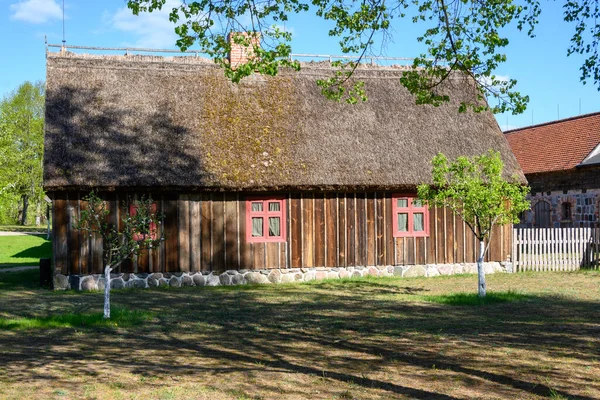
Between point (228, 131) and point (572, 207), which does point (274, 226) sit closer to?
point (228, 131)

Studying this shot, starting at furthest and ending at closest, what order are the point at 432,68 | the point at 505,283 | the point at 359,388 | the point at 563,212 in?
the point at 563,212 → the point at 505,283 → the point at 432,68 → the point at 359,388

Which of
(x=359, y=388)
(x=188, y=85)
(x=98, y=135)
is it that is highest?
(x=188, y=85)

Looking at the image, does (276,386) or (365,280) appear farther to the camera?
(365,280)

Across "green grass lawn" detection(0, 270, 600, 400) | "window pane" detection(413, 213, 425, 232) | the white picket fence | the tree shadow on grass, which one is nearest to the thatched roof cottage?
"window pane" detection(413, 213, 425, 232)

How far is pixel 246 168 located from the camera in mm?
18391

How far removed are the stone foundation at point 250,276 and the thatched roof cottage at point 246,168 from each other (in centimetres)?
4

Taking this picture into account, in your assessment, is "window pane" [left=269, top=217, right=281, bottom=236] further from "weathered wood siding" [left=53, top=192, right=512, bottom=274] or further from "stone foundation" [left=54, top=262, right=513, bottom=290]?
"stone foundation" [left=54, top=262, right=513, bottom=290]

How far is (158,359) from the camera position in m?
8.77

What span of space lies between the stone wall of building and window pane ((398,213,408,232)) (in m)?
11.0

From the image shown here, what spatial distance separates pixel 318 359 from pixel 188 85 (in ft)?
43.9

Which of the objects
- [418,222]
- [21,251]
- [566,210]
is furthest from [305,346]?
[21,251]

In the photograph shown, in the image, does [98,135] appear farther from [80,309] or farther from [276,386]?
[276,386]

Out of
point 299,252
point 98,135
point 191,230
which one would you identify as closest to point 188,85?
point 98,135

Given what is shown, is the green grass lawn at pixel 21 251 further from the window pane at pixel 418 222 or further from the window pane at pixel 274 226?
the window pane at pixel 418 222
